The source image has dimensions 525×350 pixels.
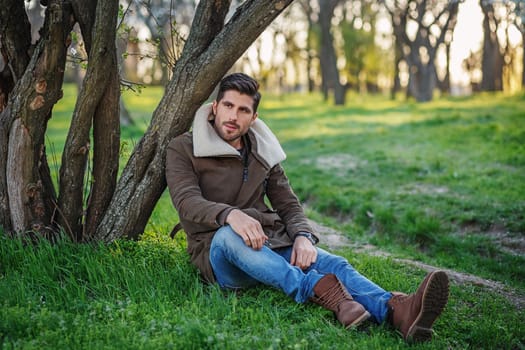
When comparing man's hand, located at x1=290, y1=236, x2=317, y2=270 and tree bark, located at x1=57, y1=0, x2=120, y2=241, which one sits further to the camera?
tree bark, located at x1=57, y1=0, x2=120, y2=241

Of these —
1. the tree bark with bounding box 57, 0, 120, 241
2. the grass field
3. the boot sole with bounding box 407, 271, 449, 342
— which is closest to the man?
the boot sole with bounding box 407, 271, 449, 342

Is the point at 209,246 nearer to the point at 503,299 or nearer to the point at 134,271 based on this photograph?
the point at 134,271

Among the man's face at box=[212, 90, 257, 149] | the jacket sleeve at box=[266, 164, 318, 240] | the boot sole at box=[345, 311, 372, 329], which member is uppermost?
the man's face at box=[212, 90, 257, 149]

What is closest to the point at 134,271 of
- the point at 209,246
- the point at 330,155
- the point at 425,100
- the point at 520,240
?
the point at 209,246

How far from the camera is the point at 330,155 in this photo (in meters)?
12.6

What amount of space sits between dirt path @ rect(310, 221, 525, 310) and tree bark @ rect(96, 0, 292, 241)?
236 centimetres

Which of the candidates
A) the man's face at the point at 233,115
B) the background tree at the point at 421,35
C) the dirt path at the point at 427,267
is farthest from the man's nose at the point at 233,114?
the background tree at the point at 421,35

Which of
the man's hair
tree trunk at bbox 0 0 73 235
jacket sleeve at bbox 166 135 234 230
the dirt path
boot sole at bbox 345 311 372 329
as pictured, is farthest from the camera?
the dirt path

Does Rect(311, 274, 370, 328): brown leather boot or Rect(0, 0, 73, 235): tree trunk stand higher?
Rect(0, 0, 73, 235): tree trunk

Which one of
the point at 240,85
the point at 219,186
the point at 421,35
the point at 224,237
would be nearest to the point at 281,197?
the point at 219,186

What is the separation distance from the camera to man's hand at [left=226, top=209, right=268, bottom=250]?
3920mm

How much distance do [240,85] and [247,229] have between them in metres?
1.15

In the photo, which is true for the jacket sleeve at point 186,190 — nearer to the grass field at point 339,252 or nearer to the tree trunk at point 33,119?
the grass field at point 339,252

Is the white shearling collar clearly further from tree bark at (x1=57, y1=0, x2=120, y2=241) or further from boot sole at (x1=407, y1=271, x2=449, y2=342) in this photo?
boot sole at (x1=407, y1=271, x2=449, y2=342)
